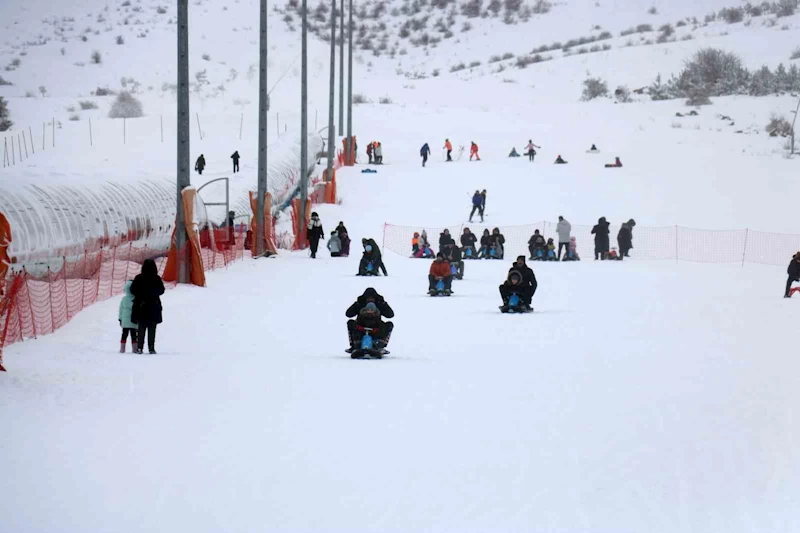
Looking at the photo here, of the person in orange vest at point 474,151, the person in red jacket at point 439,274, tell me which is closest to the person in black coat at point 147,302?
the person in red jacket at point 439,274

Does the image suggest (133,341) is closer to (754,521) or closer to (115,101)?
(754,521)

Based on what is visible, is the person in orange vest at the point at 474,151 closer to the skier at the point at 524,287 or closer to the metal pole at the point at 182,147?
the metal pole at the point at 182,147

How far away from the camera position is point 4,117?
8569 cm

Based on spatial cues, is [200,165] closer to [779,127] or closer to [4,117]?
[4,117]

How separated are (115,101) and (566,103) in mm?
32116

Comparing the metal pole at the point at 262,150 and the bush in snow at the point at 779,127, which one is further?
the bush in snow at the point at 779,127

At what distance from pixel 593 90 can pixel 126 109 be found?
3372cm

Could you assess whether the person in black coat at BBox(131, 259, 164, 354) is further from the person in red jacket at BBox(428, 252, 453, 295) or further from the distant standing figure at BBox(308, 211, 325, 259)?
the distant standing figure at BBox(308, 211, 325, 259)

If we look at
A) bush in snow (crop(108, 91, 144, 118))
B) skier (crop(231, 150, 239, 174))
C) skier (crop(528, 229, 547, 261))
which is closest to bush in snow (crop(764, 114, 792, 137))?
skier (crop(231, 150, 239, 174))

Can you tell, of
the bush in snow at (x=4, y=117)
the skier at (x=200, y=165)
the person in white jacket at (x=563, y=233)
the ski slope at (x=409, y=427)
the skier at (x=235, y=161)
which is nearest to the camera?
the ski slope at (x=409, y=427)

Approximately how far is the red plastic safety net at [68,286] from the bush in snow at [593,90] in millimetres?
63299

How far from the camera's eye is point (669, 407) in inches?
504

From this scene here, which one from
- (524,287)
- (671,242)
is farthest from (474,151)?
(524,287)

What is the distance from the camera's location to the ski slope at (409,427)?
28.1ft
